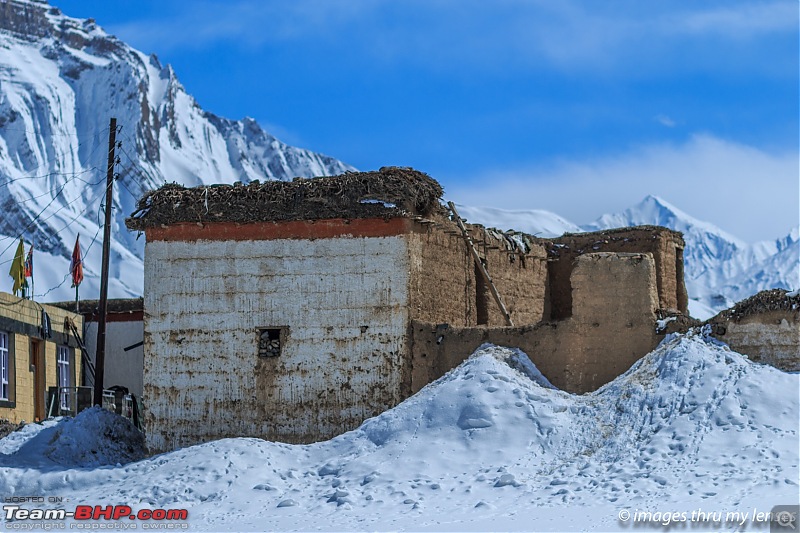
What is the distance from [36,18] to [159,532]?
13549cm

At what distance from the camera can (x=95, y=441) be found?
883 inches

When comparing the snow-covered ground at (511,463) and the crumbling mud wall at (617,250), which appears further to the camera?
the crumbling mud wall at (617,250)

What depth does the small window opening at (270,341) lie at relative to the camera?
865 inches

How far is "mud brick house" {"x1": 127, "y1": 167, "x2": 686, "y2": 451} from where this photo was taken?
70.6 feet

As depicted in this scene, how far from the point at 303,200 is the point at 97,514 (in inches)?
246

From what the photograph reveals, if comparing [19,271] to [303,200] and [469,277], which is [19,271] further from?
[469,277]

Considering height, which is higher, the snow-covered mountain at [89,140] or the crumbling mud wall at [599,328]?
the snow-covered mountain at [89,140]

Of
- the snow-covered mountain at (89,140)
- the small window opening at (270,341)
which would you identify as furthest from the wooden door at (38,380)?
the snow-covered mountain at (89,140)

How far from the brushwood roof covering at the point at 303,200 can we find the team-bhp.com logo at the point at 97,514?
5.58 m

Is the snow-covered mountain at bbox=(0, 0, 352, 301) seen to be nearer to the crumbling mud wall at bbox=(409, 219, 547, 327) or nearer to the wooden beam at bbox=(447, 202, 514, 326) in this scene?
Result: the crumbling mud wall at bbox=(409, 219, 547, 327)

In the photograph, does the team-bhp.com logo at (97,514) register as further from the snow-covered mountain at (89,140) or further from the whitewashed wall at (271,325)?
the snow-covered mountain at (89,140)

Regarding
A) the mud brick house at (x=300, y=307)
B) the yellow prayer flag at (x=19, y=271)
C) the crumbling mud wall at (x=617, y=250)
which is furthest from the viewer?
the yellow prayer flag at (x=19, y=271)

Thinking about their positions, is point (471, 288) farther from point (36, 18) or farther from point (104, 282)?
point (36, 18)

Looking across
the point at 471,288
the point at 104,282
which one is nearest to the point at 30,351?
the point at 104,282
